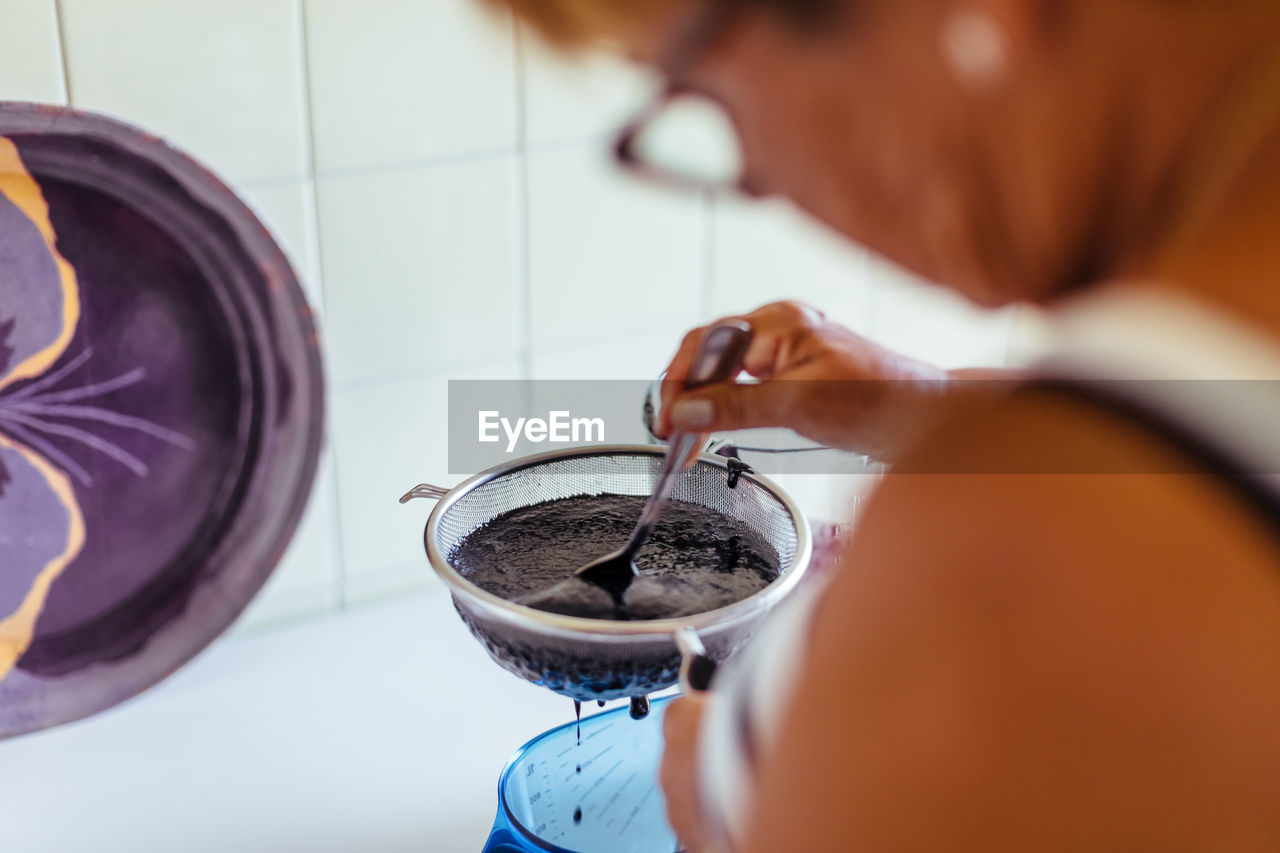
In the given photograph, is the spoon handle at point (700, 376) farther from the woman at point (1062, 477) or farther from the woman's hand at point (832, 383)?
the woman at point (1062, 477)

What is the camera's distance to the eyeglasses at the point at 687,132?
0.41 m

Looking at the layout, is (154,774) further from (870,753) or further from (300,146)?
(870,753)

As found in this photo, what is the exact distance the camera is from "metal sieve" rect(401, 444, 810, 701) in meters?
0.71

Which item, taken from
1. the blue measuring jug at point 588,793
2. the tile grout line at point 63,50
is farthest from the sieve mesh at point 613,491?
the tile grout line at point 63,50

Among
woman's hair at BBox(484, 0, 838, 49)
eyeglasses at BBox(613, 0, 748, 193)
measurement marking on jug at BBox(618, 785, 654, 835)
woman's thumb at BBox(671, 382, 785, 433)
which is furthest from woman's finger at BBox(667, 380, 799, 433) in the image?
woman's hair at BBox(484, 0, 838, 49)

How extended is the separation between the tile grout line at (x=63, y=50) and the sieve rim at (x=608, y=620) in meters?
0.37

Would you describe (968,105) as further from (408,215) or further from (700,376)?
(408,215)

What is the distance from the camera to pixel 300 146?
90 centimetres

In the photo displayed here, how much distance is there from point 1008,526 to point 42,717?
80 cm

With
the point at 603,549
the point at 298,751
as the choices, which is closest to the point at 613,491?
the point at 603,549

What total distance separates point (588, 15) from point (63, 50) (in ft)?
1.75

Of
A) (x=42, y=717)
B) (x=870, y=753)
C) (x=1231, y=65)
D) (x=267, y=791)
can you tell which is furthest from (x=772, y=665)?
(x=42, y=717)

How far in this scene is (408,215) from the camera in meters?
0.95

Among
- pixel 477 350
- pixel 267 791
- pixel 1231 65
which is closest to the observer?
pixel 1231 65
